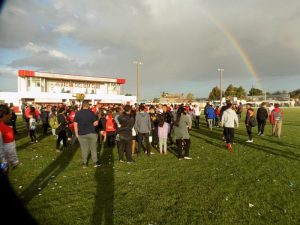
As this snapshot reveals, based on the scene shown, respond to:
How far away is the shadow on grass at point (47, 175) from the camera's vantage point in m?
6.18

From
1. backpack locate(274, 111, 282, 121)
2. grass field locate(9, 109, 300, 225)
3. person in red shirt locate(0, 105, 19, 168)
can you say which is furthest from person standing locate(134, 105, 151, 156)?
backpack locate(274, 111, 282, 121)

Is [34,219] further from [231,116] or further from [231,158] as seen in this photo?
[231,116]

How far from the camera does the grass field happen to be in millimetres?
4918

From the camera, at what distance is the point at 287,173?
769cm

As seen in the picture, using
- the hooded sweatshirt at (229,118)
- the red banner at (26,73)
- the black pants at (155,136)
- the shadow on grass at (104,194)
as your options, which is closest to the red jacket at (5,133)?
the shadow on grass at (104,194)

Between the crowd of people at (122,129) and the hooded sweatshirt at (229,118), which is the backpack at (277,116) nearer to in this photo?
the crowd of people at (122,129)

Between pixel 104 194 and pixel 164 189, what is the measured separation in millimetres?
1389

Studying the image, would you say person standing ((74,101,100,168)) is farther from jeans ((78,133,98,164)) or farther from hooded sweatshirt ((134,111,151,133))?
hooded sweatshirt ((134,111,151,133))

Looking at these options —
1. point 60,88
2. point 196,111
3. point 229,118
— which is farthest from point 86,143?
point 60,88

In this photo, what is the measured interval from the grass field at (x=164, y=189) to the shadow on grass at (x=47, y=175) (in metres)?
0.02

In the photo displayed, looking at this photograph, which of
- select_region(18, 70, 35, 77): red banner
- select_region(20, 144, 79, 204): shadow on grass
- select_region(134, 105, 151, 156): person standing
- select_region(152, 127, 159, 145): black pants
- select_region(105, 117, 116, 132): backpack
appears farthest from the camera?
select_region(18, 70, 35, 77): red banner

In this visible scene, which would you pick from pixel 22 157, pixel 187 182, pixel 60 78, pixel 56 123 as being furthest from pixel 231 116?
pixel 60 78

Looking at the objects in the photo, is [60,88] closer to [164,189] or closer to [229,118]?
[229,118]

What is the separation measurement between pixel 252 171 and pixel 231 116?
4.31 meters
